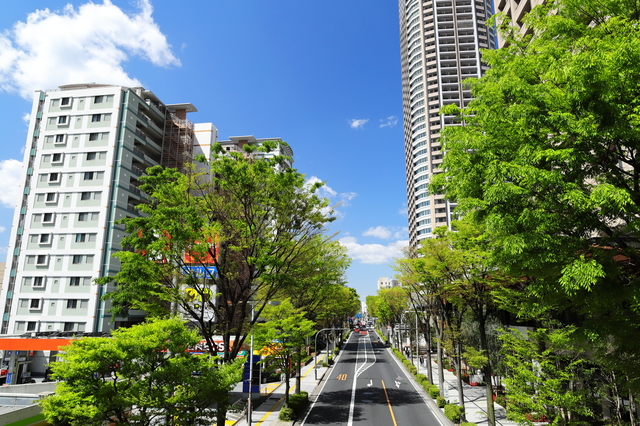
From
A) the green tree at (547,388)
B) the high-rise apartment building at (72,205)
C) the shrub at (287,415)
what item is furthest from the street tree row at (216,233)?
the high-rise apartment building at (72,205)

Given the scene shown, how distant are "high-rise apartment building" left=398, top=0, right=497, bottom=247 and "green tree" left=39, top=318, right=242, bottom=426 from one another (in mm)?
107194

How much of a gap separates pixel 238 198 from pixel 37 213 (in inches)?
1611

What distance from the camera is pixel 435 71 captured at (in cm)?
12075

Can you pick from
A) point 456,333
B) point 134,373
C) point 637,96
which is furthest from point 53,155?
point 637,96

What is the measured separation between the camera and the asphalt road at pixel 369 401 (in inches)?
988

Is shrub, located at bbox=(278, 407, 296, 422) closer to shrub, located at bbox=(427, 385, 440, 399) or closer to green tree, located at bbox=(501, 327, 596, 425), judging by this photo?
shrub, located at bbox=(427, 385, 440, 399)

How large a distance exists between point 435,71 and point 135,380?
414ft

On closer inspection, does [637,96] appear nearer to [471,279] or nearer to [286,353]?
[471,279]

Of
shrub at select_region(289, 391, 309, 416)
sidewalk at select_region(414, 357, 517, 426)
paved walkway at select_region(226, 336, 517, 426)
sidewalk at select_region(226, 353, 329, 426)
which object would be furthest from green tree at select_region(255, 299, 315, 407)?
sidewalk at select_region(414, 357, 517, 426)

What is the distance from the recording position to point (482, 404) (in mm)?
28734

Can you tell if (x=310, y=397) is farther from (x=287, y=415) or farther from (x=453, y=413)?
(x=453, y=413)

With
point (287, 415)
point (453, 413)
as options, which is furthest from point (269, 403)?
point (453, 413)

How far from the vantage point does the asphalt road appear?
25.1m

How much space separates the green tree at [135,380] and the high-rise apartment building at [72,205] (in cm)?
3487
